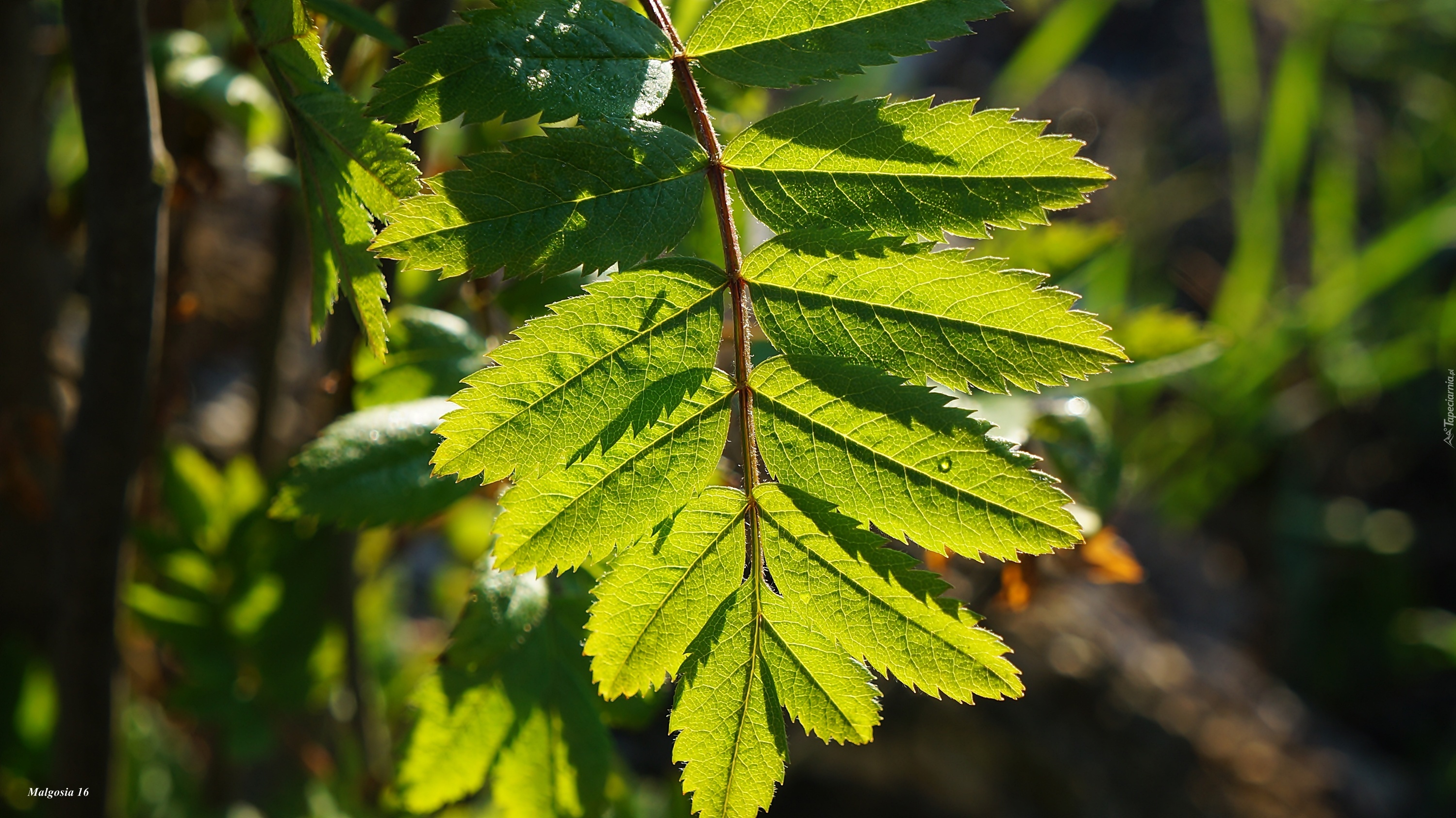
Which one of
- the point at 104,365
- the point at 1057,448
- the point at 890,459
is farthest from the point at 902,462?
the point at 104,365

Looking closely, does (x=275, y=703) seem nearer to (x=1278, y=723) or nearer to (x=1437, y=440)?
(x=1278, y=723)

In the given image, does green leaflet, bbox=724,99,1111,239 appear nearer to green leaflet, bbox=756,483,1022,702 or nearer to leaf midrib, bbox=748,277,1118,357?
leaf midrib, bbox=748,277,1118,357

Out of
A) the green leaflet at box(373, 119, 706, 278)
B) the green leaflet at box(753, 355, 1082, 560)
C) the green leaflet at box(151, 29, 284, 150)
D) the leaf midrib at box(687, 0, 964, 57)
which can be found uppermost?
the green leaflet at box(151, 29, 284, 150)

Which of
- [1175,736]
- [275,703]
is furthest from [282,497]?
[1175,736]

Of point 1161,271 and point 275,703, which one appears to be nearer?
point 275,703

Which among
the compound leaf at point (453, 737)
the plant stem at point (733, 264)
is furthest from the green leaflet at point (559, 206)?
the compound leaf at point (453, 737)

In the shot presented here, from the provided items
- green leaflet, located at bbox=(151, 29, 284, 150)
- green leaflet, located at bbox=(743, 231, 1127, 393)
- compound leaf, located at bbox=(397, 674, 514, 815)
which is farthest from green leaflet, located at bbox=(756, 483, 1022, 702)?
green leaflet, located at bbox=(151, 29, 284, 150)
